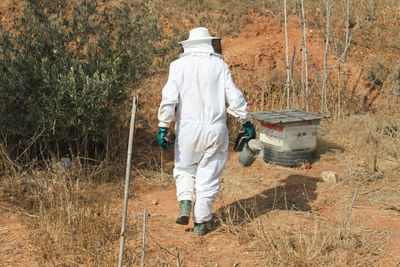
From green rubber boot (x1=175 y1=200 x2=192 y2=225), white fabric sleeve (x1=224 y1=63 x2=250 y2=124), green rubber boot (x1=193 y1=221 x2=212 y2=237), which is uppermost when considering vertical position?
white fabric sleeve (x1=224 y1=63 x2=250 y2=124)

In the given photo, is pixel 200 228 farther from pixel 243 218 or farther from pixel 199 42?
pixel 199 42

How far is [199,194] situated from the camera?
12.7 ft

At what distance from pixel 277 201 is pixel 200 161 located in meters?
1.39

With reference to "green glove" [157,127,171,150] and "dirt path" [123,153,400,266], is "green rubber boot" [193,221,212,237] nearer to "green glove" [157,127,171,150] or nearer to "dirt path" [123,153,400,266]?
"dirt path" [123,153,400,266]

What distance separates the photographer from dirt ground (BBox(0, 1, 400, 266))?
3.53 m

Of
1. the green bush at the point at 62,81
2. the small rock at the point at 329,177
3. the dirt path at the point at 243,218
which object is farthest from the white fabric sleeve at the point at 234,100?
the small rock at the point at 329,177

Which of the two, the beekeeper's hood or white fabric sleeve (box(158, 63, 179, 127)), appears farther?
the beekeeper's hood

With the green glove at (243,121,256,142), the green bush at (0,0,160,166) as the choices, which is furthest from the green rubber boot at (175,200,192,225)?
the green bush at (0,0,160,166)

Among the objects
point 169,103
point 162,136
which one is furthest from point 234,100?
point 162,136

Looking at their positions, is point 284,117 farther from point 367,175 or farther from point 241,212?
point 241,212

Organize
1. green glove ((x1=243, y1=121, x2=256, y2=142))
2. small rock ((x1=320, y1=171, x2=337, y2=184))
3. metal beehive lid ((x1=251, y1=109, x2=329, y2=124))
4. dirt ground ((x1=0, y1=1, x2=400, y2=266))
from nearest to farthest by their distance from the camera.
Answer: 1. dirt ground ((x1=0, y1=1, x2=400, y2=266))
2. green glove ((x1=243, y1=121, x2=256, y2=142))
3. small rock ((x1=320, y1=171, x2=337, y2=184))
4. metal beehive lid ((x1=251, y1=109, x2=329, y2=124))

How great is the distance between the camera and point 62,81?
500 centimetres

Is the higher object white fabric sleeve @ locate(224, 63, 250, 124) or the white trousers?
white fabric sleeve @ locate(224, 63, 250, 124)

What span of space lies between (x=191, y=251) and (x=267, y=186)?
2.09m
